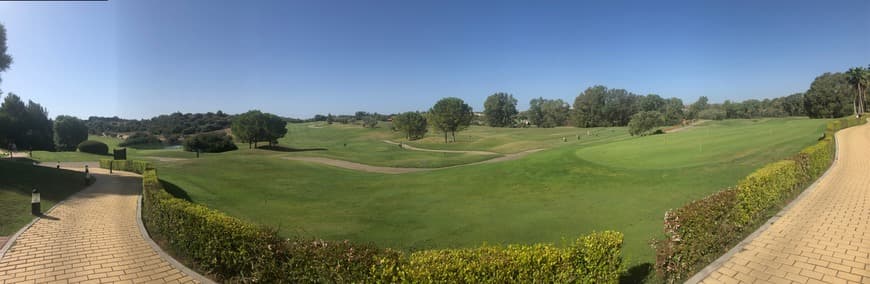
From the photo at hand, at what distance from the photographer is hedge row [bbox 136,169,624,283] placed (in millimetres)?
4977

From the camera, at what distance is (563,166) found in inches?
838

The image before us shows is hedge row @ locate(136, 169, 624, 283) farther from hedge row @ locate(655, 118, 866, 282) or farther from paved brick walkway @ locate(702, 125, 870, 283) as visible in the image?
paved brick walkway @ locate(702, 125, 870, 283)

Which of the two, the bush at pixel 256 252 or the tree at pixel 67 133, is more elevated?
the tree at pixel 67 133

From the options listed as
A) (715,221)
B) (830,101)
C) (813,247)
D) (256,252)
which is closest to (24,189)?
(256,252)

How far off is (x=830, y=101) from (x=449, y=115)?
281 ft

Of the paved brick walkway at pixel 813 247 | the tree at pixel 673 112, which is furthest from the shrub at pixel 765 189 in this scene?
the tree at pixel 673 112

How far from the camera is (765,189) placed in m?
10.4

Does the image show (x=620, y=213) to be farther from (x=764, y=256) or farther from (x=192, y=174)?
(x=192, y=174)

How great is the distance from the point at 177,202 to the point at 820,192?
21.9 metres

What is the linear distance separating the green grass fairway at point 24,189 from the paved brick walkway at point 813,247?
19.0 m

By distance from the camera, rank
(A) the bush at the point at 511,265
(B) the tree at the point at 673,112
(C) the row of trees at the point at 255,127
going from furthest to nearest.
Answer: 1. (B) the tree at the point at 673,112
2. (C) the row of trees at the point at 255,127
3. (A) the bush at the point at 511,265

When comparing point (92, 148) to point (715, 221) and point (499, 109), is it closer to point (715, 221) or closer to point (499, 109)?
point (715, 221)

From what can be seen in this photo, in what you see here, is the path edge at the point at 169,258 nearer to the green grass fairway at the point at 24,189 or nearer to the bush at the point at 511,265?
the green grass fairway at the point at 24,189

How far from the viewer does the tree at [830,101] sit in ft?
252
